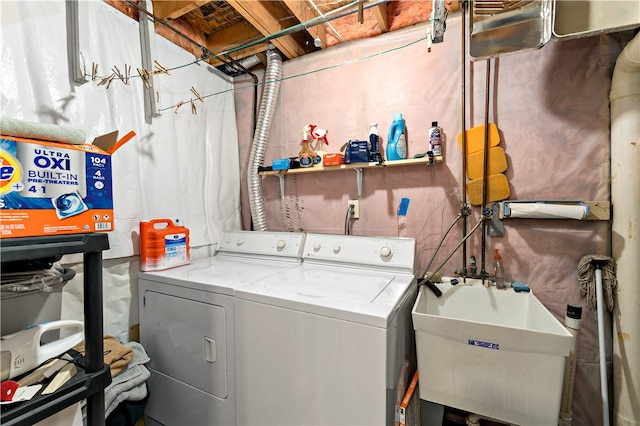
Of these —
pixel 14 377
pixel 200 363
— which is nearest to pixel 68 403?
pixel 14 377

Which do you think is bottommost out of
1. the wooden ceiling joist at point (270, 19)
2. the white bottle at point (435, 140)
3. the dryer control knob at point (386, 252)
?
the dryer control knob at point (386, 252)

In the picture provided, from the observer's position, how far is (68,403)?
0.80 metres

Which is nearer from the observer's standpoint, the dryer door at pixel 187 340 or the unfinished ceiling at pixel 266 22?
the dryer door at pixel 187 340

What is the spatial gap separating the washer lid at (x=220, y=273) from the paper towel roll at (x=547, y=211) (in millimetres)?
1288

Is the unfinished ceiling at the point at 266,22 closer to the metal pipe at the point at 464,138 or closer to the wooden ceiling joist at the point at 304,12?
the wooden ceiling joist at the point at 304,12

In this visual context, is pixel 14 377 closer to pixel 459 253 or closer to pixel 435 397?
pixel 435 397

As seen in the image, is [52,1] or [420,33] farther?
[420,33]

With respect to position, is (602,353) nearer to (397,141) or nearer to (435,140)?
(435,140)

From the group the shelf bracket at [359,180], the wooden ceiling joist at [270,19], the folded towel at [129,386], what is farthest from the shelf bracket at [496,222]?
the folded towel at [129,386]

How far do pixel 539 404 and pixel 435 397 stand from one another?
0.37 m

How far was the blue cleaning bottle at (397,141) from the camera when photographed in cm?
174

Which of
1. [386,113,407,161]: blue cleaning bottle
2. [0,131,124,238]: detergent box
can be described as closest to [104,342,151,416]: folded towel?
[0,131,124,238]: detergent box

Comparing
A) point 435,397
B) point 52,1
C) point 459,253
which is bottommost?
point 435,397

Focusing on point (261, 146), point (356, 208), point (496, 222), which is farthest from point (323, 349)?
point (261, 146)
